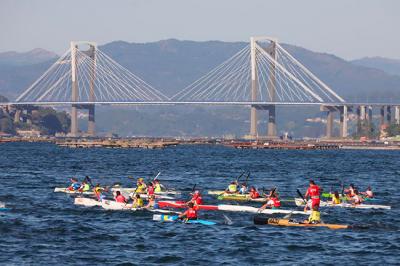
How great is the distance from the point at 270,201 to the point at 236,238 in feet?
33.5

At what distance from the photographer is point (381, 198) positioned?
2709 inches

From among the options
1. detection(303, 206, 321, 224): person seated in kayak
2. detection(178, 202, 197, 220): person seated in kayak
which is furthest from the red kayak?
detection(303, 206, 321, 224): person seated in kayak

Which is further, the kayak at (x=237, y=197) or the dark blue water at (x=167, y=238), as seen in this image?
the kayak at (x=237, y=197)

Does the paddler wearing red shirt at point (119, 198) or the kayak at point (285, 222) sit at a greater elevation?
the paddler wearing red shirt at point (119, 198)

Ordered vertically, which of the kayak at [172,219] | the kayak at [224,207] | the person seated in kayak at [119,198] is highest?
the person seated in kayak at [119,198]

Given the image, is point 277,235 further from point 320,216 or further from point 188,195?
point 188,195

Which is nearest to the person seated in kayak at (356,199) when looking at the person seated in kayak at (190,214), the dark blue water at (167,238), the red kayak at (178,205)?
the dark blue water at (167,238)

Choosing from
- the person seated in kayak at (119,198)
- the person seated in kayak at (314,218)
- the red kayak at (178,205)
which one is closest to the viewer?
the person seated in kayak at (314,218)

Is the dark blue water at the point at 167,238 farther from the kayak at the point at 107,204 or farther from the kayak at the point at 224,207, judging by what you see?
the kayak at the point at 224,207

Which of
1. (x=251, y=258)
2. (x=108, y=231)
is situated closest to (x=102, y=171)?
(x=108, y=231)

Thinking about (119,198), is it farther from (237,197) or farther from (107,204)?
(237,197)

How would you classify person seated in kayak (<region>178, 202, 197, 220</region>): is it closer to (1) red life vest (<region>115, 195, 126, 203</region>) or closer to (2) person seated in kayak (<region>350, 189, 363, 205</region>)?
(1) red life vest (<region>115, 195, 126, 203</region>)

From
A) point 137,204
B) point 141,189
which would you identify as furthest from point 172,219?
point 141,189

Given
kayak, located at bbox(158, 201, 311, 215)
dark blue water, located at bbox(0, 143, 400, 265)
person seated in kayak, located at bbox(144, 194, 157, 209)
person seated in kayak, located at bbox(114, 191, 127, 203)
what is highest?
person seated in kayak, located at bbox(114, 191, 127, 203)
